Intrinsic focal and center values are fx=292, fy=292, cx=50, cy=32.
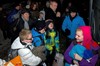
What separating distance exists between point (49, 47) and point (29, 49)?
1.48 metres

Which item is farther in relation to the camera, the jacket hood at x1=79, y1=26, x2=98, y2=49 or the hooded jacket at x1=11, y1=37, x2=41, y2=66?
the hooded jacket at x1=11, y1=37, x2=41, y2=66

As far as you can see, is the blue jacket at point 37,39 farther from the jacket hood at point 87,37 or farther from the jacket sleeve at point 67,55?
the jacket hood at point 87,37

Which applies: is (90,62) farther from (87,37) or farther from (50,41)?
(50,41)

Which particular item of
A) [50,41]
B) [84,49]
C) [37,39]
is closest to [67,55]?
[84,49]

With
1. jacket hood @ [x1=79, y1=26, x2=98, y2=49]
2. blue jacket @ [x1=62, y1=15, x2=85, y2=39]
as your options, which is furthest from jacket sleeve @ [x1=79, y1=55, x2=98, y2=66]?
blue jacket @ [x1=62, y1=15, x2=85, y2=39]

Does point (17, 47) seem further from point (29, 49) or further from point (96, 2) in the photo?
point (96, 2)

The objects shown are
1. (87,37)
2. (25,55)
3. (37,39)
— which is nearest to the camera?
(87,37)

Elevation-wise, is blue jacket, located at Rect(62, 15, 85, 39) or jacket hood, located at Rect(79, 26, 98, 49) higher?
jacket hood, located at Rect(79, 26, 98, 49)

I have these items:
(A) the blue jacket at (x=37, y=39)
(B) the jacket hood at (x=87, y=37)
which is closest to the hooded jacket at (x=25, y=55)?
(A) the blue jacket at (x=37, y=39)

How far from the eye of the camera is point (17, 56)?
212 inches

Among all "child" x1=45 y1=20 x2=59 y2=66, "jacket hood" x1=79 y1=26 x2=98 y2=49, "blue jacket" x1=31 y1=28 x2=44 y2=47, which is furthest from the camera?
"child" x1=45 y1=20 x2=59 y2=66

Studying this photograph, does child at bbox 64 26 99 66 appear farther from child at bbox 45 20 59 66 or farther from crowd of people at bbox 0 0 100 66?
child at bbox 45 20 59 66

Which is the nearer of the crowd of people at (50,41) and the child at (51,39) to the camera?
the crowd of people at (50,41)

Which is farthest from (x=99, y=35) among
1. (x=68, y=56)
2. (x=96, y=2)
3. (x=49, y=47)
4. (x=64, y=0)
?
(x=64, y=0)
